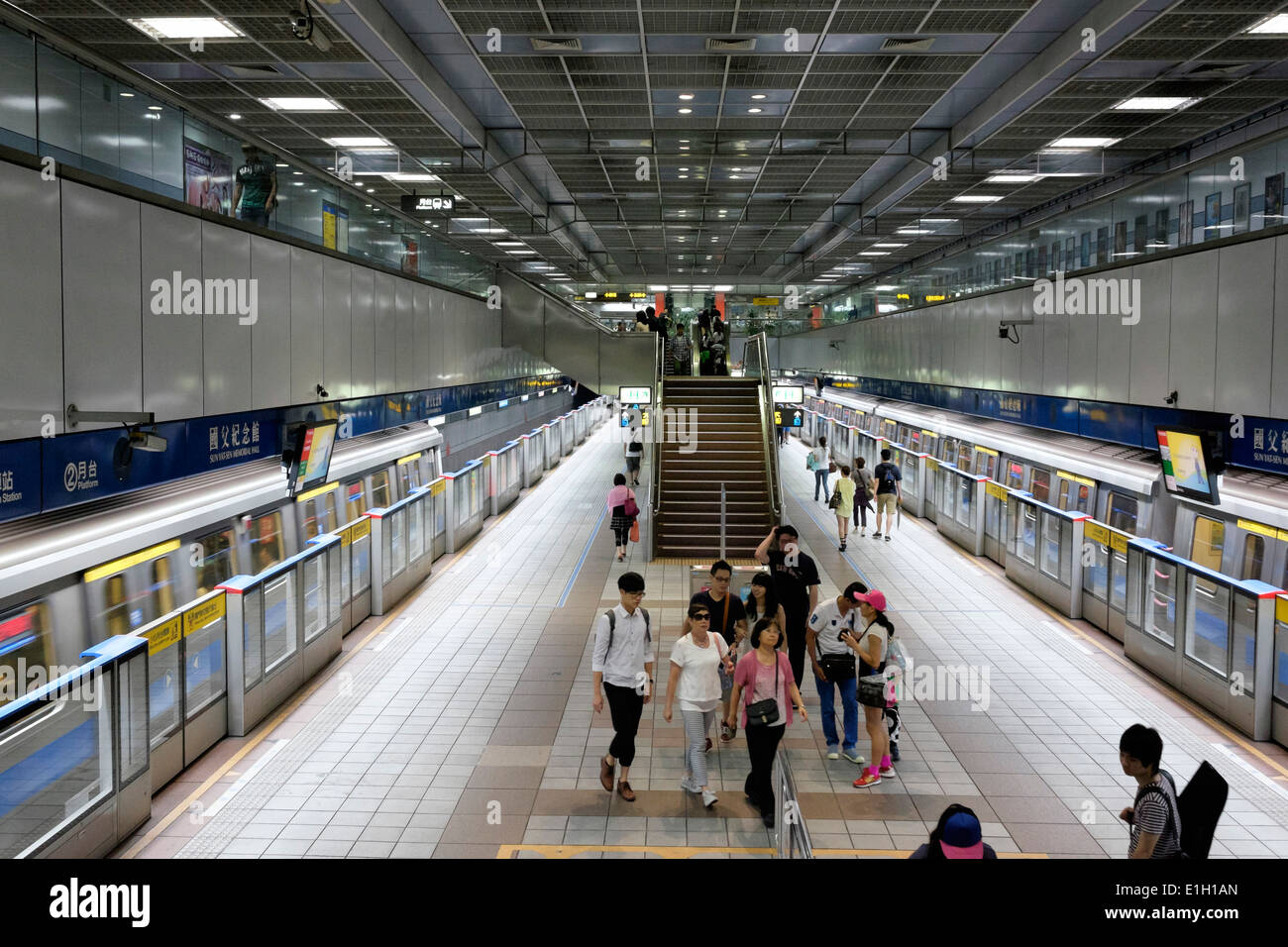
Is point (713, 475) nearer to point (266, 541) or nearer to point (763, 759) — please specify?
point (266, 541)

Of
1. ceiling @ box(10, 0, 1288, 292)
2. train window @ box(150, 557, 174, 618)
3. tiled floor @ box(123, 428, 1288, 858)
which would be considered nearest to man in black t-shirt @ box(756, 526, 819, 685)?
tiled floor @ box(123, 428, 1288, 858)

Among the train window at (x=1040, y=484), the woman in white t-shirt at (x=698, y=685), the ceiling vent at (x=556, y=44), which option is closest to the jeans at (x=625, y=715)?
the woman in white t-shirt at (x=698, y=685)

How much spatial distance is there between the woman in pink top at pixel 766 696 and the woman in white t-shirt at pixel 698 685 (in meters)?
0.21

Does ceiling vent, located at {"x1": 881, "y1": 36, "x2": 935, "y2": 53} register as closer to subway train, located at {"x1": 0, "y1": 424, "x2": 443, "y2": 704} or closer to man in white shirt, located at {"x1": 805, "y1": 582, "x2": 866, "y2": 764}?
man in white shirt, located at {"x1": 805, "y1": 582, "x2": 866, "y2": 764}

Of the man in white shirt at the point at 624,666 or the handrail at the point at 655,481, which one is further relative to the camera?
the handrail at the point at 655,481

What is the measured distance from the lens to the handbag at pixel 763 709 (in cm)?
619

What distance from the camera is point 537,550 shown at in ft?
54.5

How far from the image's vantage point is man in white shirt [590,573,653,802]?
6512mm

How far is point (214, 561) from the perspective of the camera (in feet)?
30.2

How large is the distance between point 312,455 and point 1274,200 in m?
9.70

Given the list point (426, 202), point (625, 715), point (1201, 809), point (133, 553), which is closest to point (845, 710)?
point (625, 715)

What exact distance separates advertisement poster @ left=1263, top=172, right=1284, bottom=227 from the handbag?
6131 mm

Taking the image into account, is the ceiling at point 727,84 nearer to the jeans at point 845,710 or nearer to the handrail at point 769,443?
the handrail at point 769,443

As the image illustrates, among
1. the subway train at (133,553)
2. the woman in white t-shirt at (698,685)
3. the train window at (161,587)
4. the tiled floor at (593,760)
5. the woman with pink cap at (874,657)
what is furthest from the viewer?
the train window at (161,587)
